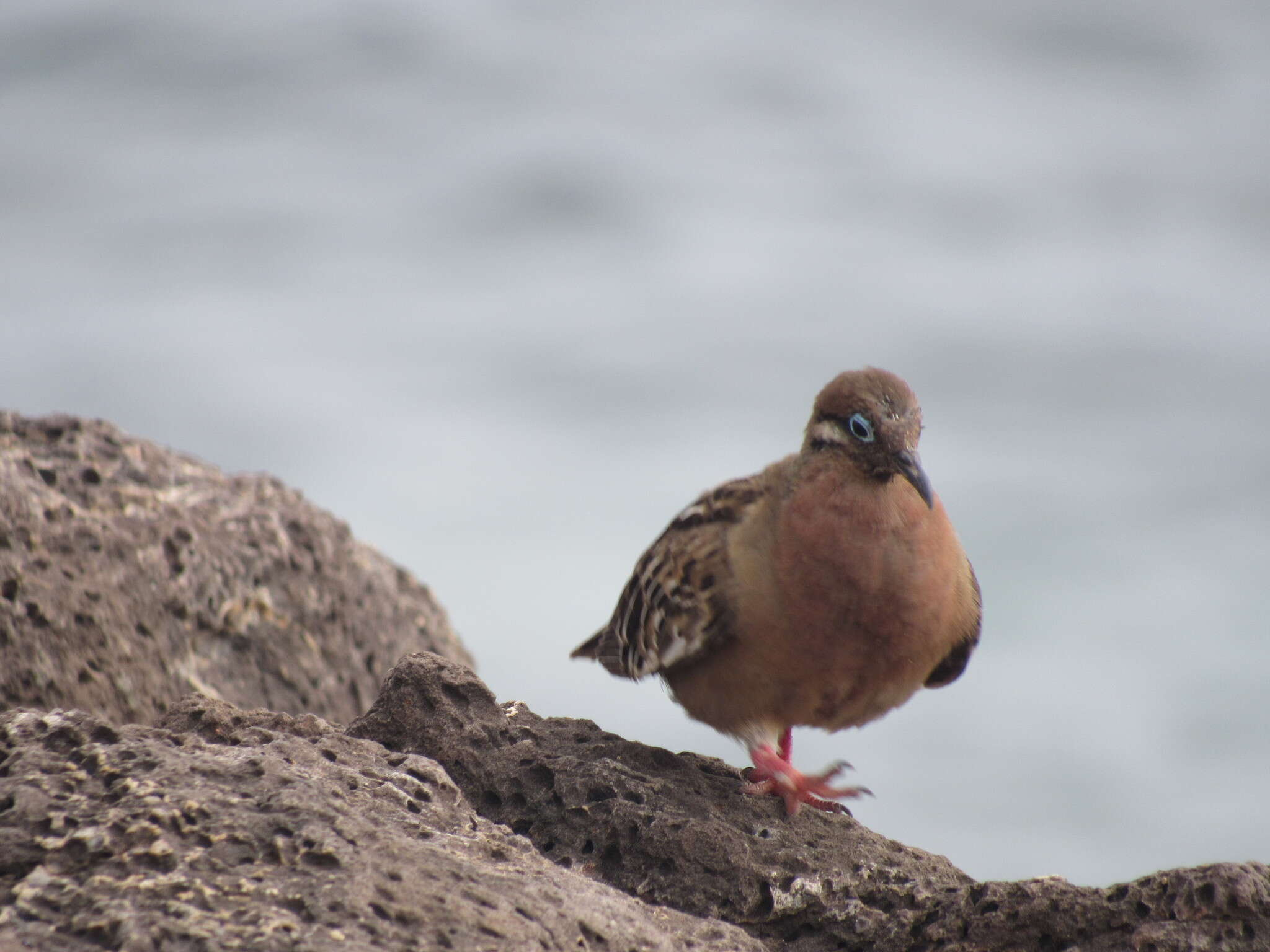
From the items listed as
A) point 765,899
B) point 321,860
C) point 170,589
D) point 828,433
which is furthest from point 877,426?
point 170,589

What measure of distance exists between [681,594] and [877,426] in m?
1.19

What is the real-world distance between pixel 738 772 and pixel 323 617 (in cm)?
320

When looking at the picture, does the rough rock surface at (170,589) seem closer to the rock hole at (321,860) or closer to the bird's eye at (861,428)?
the rock hole at (321,860)

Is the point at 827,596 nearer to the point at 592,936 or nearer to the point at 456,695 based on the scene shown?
the point at 456,695

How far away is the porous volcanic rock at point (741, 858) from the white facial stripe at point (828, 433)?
57.2 inches

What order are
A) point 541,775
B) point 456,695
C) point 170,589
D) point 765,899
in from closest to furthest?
point 765,899, point 541,775, point 456,695, point 170,589

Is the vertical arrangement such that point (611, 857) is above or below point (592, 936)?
above

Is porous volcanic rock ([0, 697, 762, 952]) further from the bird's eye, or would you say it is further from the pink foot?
the bird's eye

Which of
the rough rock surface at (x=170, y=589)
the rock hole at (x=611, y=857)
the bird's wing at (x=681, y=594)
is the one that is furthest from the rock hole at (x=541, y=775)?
the rough rock surface at (x=170, y=589)

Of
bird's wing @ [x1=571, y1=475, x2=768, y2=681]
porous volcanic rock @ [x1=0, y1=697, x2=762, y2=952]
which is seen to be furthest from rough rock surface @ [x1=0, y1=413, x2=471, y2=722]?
porous volcanic rock @ [x1=0, y1=697, x2=762, y2=952]

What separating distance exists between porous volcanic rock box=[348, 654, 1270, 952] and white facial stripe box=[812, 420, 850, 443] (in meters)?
1.45

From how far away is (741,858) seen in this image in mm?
4688

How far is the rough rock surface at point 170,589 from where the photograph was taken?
21.2 ft

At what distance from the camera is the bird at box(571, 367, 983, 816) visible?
5.57m
